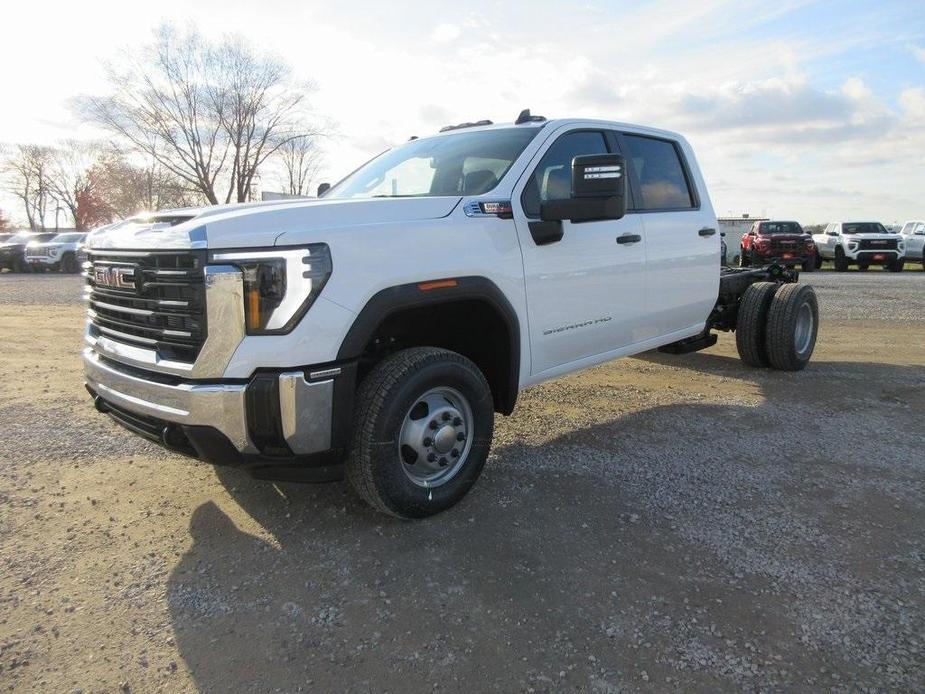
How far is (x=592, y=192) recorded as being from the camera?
3.31m

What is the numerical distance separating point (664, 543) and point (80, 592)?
252 cm

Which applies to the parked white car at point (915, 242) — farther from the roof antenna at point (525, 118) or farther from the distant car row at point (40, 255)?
the distant car row at point (40, 255)

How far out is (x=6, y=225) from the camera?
80.5m

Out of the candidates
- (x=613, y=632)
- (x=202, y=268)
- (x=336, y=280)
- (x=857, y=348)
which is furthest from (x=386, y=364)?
(x=857, y=348)

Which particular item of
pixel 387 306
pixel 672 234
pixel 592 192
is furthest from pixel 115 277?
pixel 672 234

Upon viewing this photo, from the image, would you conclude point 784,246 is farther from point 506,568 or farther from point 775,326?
point 506,568

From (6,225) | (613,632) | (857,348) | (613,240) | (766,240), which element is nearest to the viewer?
(613,632)

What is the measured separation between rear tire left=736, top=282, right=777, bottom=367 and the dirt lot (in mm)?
1640

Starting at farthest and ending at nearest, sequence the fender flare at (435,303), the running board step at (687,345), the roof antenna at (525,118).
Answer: the running board step at (687,345)
the roof antenna at (525,118)
the fender flare at (435,303)

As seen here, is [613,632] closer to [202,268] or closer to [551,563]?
[551,563]

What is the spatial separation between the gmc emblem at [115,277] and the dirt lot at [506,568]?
46.7 inches

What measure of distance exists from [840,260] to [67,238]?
3026 cm

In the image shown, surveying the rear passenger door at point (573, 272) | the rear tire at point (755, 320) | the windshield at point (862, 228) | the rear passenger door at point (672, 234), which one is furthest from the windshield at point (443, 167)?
the windshield at point (862, 228)

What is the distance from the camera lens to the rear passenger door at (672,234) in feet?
14.8
